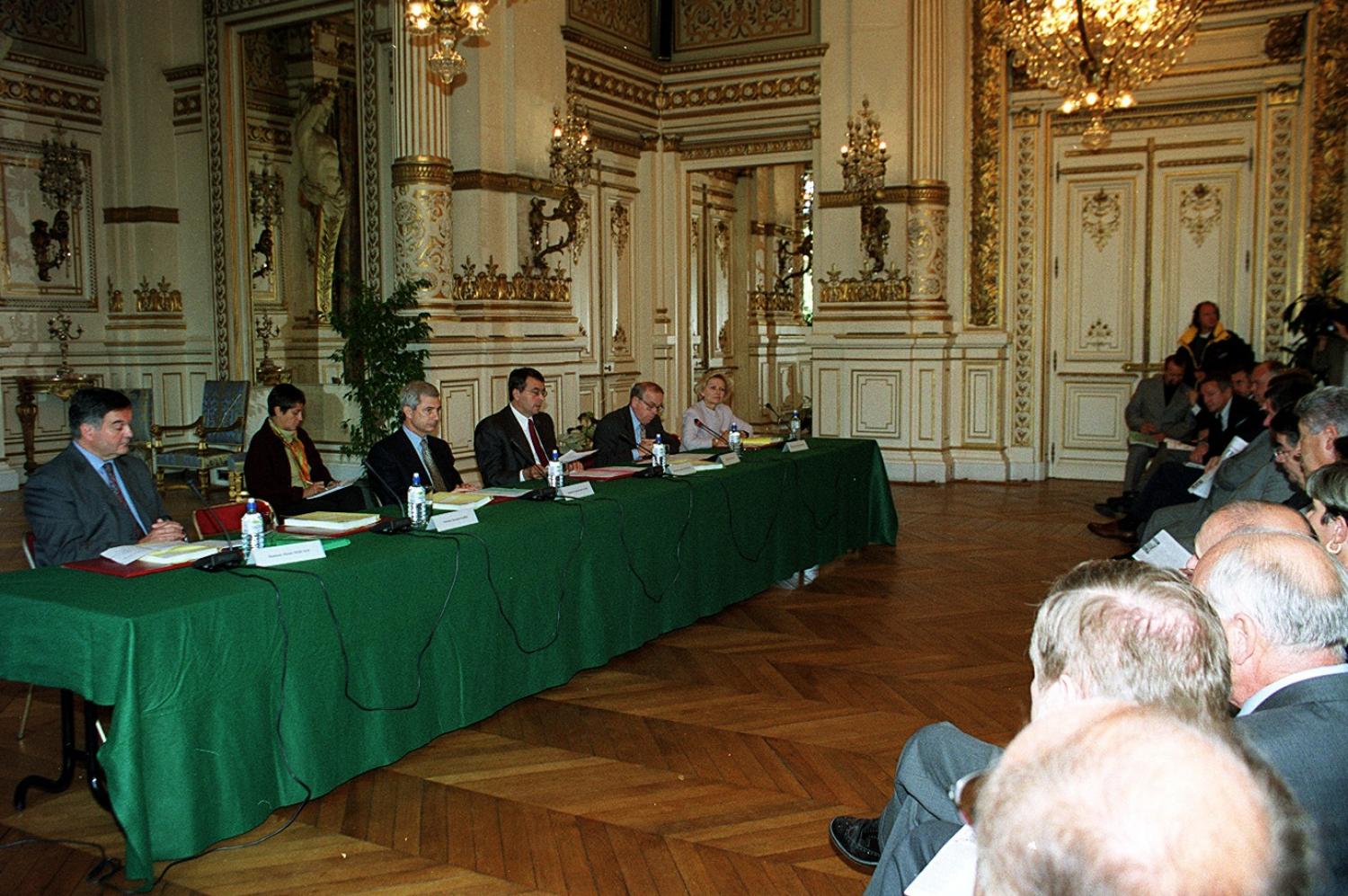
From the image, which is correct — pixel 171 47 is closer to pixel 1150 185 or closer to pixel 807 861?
pixel 1150 185

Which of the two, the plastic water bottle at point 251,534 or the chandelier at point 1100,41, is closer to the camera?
the plastic water bottle at point 251,534

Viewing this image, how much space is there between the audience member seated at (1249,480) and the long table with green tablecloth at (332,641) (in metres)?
2.16

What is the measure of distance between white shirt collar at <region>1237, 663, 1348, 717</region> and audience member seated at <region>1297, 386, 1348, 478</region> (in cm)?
219

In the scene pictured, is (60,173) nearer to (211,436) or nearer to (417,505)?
(211,436)

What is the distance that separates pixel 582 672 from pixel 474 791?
1.21 meters

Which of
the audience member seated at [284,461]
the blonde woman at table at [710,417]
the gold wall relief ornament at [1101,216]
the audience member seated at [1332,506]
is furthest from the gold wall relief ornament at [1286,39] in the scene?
the audience member seated at [284,461]

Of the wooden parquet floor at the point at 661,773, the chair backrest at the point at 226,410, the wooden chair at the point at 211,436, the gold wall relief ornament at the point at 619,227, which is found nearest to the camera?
the wooden parquet floor at the point at 661,773

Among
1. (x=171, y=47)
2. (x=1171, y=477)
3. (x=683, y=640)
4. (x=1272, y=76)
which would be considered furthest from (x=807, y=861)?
(x=171, y=47)

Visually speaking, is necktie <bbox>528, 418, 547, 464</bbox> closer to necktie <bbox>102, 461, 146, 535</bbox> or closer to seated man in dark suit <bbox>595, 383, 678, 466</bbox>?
seated man in dark suit <bbox>595, 383, 678, 466</bbox>

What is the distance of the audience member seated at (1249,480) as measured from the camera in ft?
15.1

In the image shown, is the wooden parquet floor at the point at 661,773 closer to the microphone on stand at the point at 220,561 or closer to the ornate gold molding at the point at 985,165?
the microphone on stand at the point at 220,561

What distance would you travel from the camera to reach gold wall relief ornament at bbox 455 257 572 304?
8477mm

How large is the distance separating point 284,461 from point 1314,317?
7.44 meters

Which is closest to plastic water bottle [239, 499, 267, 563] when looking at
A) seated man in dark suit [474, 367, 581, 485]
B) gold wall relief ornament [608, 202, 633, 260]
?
seated man in dark suit [474, 367, 581, 485]
